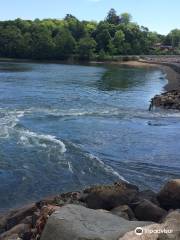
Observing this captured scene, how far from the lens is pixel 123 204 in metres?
13.9

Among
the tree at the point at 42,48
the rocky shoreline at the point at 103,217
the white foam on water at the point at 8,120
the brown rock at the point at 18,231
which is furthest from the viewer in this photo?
the tree at the point at 42,48

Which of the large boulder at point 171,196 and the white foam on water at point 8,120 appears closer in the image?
the large boulder at point 171,196

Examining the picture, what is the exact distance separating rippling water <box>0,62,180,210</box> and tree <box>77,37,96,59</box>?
4363 inches

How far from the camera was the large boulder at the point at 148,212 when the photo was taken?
12.6 m

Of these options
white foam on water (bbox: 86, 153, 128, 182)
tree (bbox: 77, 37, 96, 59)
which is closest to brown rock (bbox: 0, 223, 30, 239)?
white foam on water (bbox: 86, 153, 128, 182)

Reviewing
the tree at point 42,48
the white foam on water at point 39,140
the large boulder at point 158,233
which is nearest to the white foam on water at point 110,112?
the white foam on water at point 39,140

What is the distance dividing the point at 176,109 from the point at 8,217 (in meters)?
30.7

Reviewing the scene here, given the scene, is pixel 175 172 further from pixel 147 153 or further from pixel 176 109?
pixel 176 109

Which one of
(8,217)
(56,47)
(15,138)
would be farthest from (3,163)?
(56,47)

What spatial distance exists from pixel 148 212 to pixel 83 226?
4.22m

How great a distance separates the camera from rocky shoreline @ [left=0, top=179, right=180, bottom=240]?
8.62 m

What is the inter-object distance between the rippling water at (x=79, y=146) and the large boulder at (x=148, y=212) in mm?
5755

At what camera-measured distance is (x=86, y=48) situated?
6102 inches

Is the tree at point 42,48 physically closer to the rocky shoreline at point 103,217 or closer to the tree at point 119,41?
the tree at point 119,41
